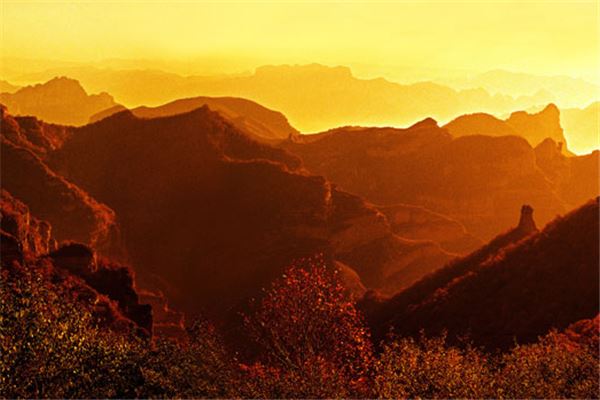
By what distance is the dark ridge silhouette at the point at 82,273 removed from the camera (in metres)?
65.8

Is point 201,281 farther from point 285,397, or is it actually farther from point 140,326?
point 285,397

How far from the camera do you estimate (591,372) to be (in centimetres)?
4322

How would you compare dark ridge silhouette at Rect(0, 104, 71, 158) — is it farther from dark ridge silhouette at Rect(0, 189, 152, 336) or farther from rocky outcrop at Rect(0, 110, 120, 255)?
dark ridge silhouette at Rect(0, 189, 152, 336)

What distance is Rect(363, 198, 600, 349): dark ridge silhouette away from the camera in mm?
71438

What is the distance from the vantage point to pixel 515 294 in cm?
7881

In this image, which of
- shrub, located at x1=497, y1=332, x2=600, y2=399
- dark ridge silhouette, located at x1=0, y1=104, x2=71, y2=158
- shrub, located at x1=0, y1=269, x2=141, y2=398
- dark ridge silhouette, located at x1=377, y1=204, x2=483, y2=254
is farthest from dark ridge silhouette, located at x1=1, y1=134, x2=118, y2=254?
shrub, located at x1=497, y1=332, x2=600, y2=399

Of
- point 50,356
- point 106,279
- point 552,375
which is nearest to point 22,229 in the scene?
point 106,279

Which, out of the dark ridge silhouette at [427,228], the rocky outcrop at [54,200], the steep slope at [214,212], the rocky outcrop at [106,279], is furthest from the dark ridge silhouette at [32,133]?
the dark ridge silhouette at [427,228]

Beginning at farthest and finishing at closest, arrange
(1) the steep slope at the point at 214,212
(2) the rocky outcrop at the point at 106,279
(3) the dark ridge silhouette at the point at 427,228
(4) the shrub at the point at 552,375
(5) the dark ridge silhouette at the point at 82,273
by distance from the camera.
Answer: (3) the dark ridge silhouette at the point at 427,228 → (1) the steep slope at the point at 214,212 → (2) the rocky outcrop at the point at 106,279 → (5) the dark ridge silhouette at the point at 82,273 → (4) the shrub at the point at 552,375

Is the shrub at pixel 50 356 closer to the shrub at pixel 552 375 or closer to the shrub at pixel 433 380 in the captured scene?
the shrub at pixel 433 380

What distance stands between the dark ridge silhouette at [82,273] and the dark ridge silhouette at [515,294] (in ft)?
78.7

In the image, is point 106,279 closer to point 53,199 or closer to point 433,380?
point 433,380

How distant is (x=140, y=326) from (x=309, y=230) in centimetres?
7758

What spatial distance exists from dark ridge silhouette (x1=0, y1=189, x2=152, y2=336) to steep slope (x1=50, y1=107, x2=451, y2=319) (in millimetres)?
43678
